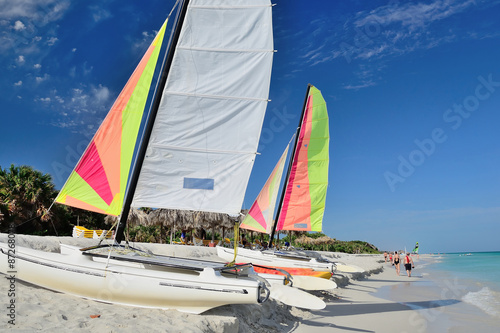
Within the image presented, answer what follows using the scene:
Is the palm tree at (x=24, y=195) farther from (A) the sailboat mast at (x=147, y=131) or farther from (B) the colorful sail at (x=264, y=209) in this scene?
(A) the sailboat mast at (x=147, y=131)

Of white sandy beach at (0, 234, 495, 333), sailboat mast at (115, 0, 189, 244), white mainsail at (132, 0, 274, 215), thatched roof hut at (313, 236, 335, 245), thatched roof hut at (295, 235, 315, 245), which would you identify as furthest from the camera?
thatched roof hut at (313, 236, 335, 245)

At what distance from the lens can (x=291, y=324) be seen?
7.13 metres

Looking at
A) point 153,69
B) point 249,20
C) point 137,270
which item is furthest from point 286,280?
point 249,20

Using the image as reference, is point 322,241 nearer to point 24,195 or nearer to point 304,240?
point 304,240

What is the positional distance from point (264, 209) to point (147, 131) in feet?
28.4

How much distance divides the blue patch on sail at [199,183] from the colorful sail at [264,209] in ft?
24.2

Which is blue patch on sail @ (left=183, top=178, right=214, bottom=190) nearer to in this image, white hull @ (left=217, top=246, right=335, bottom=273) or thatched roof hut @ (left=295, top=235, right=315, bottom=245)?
white hull @ (left=217, top=246, right=335, bottom=273)

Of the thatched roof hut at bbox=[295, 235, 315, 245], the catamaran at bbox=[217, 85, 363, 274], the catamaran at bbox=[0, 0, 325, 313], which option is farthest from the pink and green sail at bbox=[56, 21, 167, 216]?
the thatched roof hut at bbox=[295, 235, 315, 245]

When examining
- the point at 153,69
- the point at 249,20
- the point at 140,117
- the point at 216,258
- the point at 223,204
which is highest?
the point at 249,20

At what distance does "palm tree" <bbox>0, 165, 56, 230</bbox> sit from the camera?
642 inches

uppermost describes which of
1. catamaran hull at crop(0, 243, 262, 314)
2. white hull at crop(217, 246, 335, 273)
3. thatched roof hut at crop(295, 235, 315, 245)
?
catamaran hull at crop(0, 243, 262, 314)

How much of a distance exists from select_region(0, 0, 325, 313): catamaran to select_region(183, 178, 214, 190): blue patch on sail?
21 mm

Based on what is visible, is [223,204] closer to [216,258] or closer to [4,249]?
[4,249]

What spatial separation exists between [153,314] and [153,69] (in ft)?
15.4
